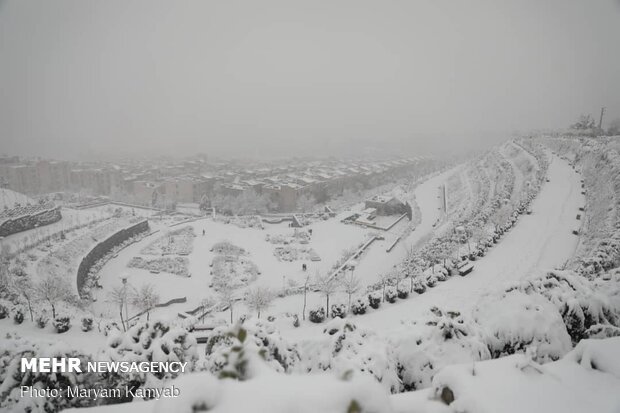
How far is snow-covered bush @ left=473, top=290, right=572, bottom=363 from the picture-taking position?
13.1 ft

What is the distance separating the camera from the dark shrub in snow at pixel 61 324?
322 inches

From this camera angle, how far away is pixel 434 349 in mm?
4012

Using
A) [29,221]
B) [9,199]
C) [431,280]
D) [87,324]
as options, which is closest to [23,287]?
[87,324]

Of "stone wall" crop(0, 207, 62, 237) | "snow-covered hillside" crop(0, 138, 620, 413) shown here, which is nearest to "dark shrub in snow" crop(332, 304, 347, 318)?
"snow-covered hillside" crop(0, 138, 620, 413)

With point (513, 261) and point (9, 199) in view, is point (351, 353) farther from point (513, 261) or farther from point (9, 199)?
point (9, 199)

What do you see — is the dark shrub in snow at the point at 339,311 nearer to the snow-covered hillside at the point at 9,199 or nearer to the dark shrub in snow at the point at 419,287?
the dark shrub in snow at the point at 419,287

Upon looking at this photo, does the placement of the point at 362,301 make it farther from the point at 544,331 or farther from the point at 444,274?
the point at 544,331

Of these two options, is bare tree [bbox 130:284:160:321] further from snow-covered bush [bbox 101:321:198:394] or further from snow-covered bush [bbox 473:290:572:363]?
snow-covered bush [bbox 473:290:572:363]

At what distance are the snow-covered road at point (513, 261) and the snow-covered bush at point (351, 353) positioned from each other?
2.26 m

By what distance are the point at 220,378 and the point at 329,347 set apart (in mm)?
2990

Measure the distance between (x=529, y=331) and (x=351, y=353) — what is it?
2.45m

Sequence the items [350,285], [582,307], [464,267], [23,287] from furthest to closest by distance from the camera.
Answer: [350,285] → [23,287] → [464,267] → [582,307]

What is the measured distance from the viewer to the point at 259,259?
72.5 feet

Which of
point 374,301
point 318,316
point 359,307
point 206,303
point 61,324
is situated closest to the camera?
point 61,324
